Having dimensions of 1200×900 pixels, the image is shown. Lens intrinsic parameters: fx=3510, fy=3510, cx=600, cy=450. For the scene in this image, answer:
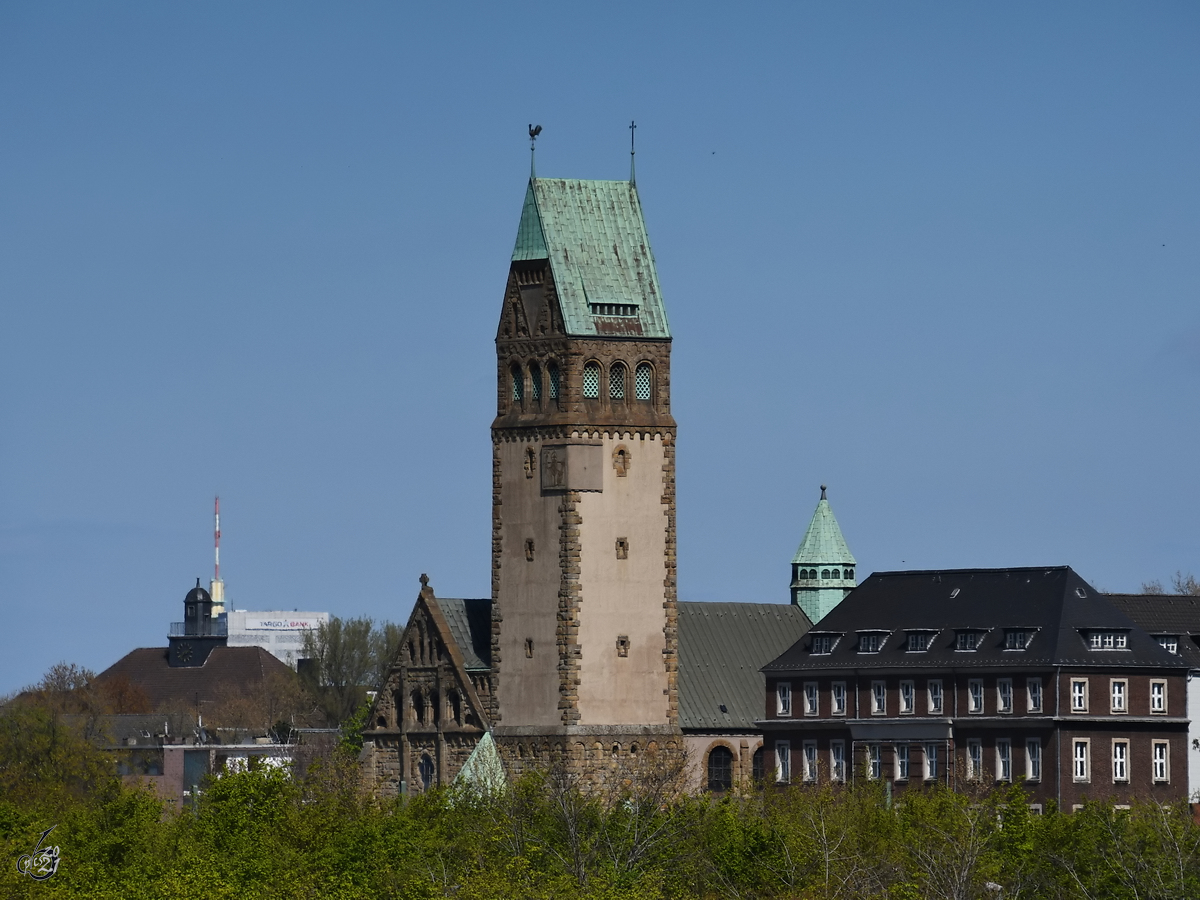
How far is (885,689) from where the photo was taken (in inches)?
6255

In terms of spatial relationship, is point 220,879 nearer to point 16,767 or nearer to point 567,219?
point 567,219

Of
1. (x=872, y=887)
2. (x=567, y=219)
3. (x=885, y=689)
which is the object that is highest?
(x=567, y=219)

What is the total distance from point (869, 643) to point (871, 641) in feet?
0.43

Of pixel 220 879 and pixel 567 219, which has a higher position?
pixel 567 219

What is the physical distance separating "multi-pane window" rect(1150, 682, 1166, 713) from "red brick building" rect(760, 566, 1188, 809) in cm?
4

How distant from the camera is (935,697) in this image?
15662cm

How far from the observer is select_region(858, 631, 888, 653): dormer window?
16050cm

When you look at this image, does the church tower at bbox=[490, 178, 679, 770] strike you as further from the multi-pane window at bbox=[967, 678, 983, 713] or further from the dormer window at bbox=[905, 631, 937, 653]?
the multi-pane window at bbox=[967, 678, 983, 713]

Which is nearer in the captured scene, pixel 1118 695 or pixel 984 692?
pixel 1118 695

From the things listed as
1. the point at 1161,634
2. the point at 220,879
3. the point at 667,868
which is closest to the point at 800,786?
the point at 1161,634

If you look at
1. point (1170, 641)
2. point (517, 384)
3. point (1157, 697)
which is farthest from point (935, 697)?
point (517, 384)

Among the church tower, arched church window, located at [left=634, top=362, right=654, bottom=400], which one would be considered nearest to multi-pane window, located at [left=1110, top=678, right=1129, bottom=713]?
the church tower

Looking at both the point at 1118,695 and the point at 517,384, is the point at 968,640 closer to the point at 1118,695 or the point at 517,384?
the point at 1118,695

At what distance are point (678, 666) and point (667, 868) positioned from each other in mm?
50777
